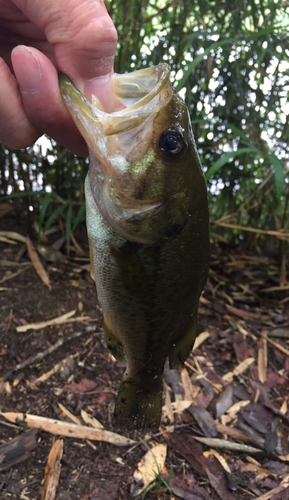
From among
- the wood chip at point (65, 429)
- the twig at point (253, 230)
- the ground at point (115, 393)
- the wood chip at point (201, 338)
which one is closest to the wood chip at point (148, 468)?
the ground at point (115, 393)

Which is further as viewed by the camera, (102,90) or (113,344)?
(113,344)

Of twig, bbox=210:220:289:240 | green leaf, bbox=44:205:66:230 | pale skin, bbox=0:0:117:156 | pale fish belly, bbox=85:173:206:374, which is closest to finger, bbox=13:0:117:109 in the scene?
pale skin, bbox=0:0:117:156

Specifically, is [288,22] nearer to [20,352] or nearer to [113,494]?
[20,352]

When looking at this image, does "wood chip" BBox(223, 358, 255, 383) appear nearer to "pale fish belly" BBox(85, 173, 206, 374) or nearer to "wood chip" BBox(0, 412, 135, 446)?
"wood chip" BBox(0, 412, 135, 446)

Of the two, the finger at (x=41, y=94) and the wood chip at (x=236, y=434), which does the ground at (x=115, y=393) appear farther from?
the finger at (x=41, y=94)

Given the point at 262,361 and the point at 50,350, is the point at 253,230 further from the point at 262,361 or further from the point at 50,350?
the point at 50,350

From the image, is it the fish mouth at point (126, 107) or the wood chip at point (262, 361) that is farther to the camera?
the wood chip at point (262, 361)

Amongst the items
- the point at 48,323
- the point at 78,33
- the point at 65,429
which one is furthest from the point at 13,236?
the point at 78,33
